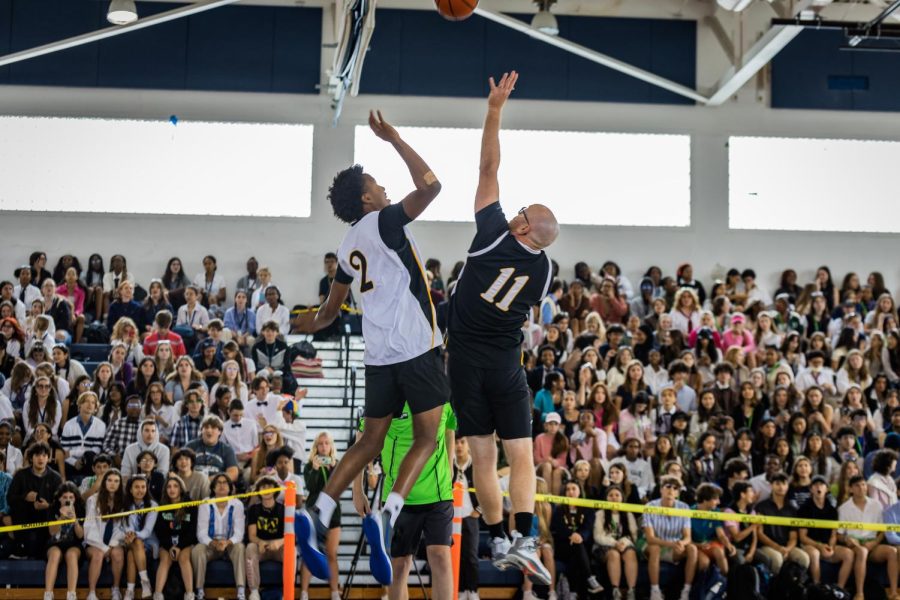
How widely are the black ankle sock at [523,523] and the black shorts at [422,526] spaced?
0.82 m

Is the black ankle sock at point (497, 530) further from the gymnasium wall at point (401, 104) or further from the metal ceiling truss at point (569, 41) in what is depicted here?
the gymnasium wall at point (401, 104)

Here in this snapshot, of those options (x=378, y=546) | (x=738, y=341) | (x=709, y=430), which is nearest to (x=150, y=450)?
(x=709, y=430)

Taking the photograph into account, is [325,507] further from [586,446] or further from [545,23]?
[545,23]

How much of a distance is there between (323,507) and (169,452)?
6795 mm

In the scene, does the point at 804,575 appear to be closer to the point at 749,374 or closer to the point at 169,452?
the point at 749,374

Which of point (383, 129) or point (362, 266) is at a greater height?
point (383, 129)

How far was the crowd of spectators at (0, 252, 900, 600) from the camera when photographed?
38.6 feet

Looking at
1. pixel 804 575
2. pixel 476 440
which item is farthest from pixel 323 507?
pixel 804 575

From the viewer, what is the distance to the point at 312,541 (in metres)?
6.03

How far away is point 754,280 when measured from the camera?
19984 mm

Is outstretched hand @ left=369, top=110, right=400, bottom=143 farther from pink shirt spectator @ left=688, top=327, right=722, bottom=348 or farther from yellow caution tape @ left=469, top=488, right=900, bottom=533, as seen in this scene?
pink shirt spectator @ left=688, top=327, right=722, bottom=348

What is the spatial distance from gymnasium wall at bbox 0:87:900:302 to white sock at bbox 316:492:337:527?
13483 millimetres

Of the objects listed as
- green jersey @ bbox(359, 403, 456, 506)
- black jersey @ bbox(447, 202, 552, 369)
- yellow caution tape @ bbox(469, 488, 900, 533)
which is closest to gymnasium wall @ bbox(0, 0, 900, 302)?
yellow caution tape @ bbox(469, 488, 900, 533)

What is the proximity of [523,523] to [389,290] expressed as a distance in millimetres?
1612
